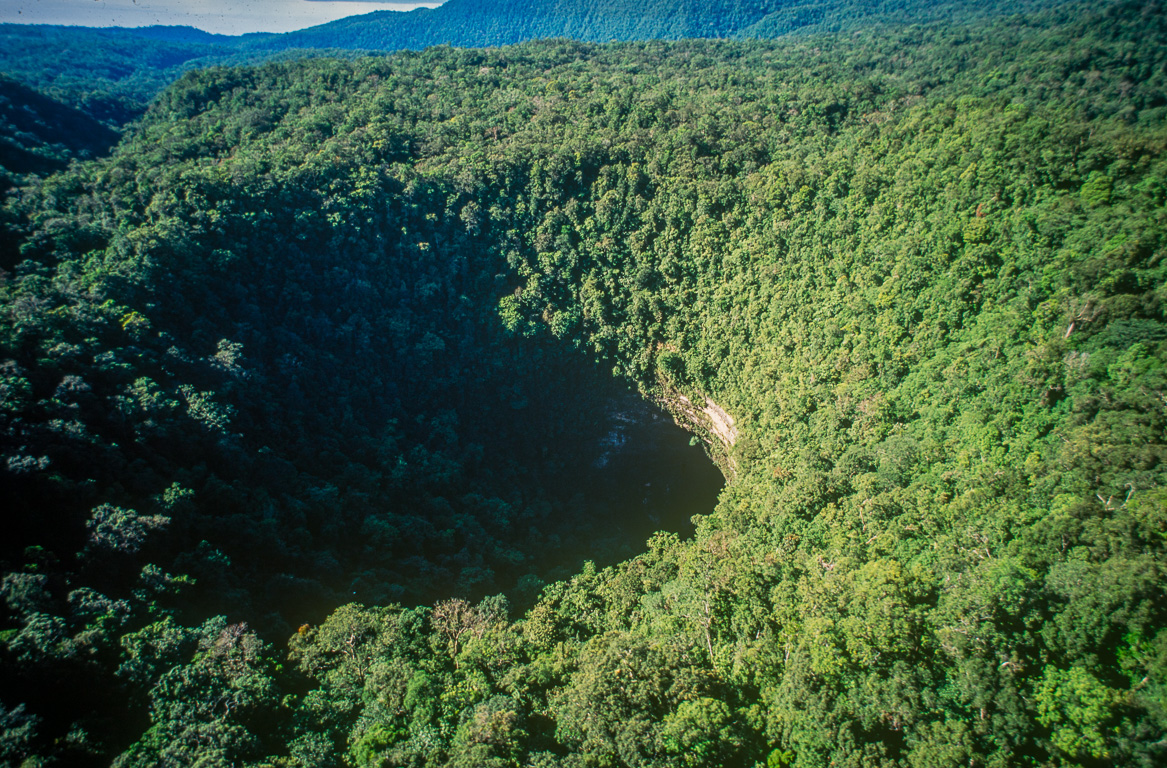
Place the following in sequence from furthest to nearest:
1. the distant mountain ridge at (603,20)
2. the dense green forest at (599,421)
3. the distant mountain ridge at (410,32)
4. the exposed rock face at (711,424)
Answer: the distant mountain ridge at (603,20) → the distant mountain ridge at (410,32) → the exposed rock face at (711,424) → the dense green forest at (599,421)

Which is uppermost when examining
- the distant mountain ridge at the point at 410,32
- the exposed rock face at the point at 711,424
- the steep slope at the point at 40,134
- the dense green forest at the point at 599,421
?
the distant mountain ridge at the point at 410,32

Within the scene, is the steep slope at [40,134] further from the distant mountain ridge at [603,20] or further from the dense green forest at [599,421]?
the distant mountain ridge at [603,20]

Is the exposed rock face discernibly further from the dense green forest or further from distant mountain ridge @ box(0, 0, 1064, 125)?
distant mountain ridge @ box(0, 0, 1064, 125)

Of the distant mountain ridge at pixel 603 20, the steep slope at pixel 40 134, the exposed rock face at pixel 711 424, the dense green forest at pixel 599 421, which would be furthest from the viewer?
the distant mountain ridge at pixel 603 20

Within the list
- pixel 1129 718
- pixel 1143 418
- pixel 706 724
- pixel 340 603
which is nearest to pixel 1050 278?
pixel 1143 418

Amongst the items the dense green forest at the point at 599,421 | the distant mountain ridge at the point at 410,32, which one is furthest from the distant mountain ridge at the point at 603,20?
the dense green forest at the point at 599,421

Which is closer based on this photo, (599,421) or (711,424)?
(711,424)

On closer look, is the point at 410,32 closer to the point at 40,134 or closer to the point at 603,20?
the point at 603,20

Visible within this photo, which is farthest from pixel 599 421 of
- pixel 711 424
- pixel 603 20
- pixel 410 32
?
pixel 410 32
